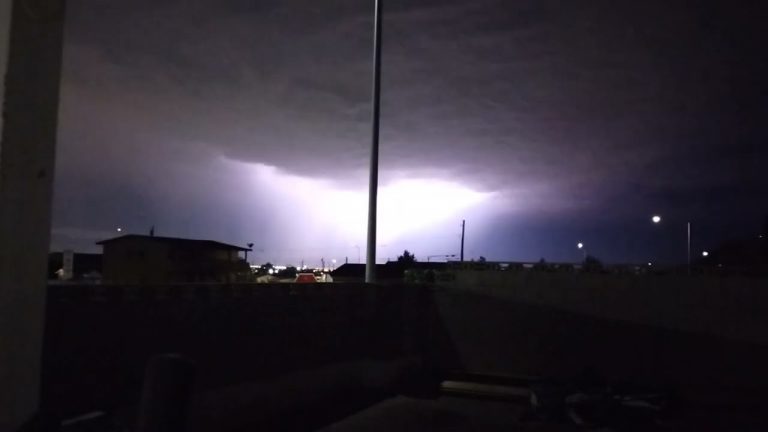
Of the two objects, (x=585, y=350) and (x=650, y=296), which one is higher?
(x=650, y=296)

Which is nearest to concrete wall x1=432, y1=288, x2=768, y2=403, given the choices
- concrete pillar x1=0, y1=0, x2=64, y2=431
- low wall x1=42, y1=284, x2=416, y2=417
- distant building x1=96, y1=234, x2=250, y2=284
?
low wall x1=42, y1=284, x2=416, y2=417

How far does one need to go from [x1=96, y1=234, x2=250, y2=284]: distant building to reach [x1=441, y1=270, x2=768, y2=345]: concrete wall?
683 inches

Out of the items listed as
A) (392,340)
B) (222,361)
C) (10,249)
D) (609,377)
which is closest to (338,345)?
(392,340)

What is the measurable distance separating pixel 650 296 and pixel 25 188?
19673 millimetres

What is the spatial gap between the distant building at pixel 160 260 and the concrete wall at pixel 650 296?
17.4 meters

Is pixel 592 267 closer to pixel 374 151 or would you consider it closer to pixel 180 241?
pixel 374 151

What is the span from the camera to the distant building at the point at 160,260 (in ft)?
116

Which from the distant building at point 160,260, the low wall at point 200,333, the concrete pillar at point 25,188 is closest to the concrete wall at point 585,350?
the low wall at point 200,333

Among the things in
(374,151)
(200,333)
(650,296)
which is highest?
(374,151)

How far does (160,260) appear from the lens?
118 feet

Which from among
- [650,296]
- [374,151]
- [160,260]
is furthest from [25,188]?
[160,260]

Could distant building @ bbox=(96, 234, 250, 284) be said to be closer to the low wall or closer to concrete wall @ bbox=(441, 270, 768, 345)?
the low wall

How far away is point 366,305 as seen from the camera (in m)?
19.9

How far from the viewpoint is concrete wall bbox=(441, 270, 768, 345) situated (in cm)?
1908
